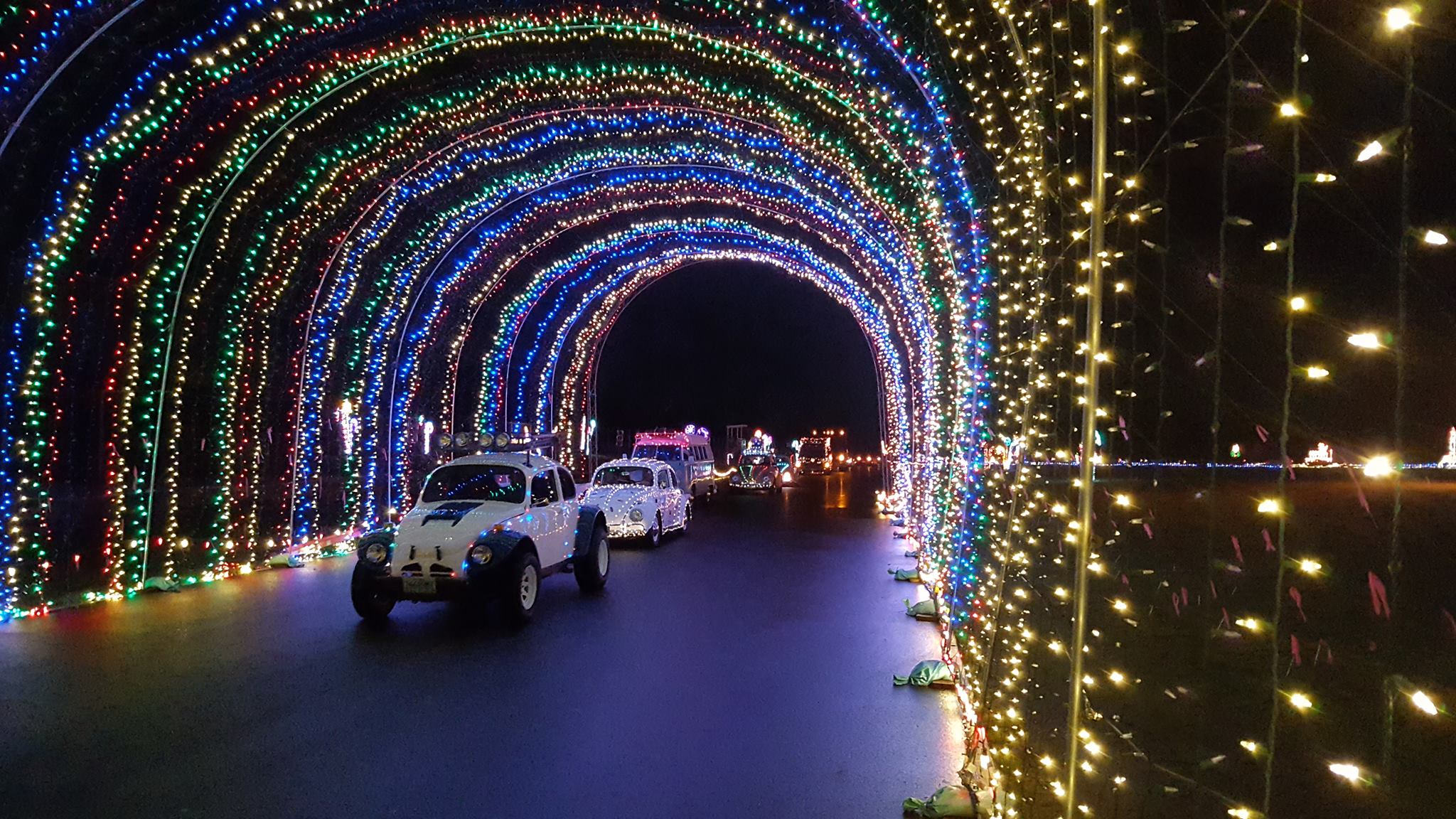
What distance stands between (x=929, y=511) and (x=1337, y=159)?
29.9 feet

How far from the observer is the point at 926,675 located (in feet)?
22.8

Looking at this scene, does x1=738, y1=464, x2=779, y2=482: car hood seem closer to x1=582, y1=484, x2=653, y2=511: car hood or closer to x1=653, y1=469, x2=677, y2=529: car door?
x1=653, y1=469, x2=677, y2=529: car door

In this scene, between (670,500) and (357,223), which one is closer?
(357,223)

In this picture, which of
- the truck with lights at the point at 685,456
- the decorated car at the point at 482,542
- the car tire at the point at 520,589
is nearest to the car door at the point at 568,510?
the decorated car at the point at 482,542

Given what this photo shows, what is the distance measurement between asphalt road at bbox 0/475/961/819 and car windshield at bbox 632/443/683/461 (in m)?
12.6

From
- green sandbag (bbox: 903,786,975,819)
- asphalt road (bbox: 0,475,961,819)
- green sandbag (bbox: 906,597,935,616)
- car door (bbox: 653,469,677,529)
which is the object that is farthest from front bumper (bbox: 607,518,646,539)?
green sandbag (bbox: 903,786,975,819)

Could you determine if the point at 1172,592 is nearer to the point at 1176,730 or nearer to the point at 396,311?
the point at 1176,730

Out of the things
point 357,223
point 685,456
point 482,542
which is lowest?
point 482,542

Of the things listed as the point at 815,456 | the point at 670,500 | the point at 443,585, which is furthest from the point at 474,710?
the point at 815,456

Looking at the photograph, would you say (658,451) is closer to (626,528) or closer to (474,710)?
(626,528)

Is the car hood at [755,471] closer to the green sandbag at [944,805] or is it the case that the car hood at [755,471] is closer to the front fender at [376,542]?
the front fender at [376,542]

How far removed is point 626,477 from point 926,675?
10.3 meters

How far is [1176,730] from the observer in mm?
5723

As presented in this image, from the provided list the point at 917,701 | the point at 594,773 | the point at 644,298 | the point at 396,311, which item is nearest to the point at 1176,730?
the point at 917,701
